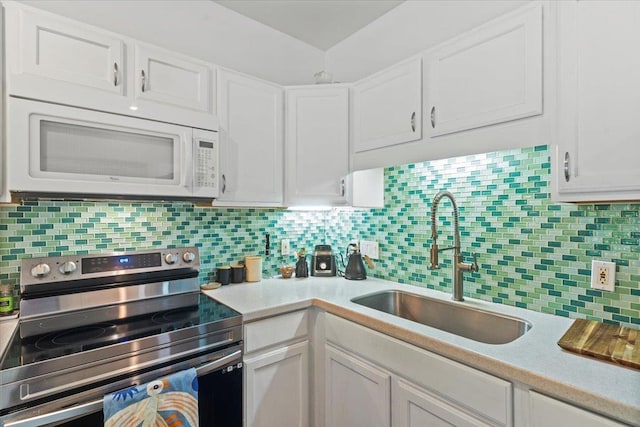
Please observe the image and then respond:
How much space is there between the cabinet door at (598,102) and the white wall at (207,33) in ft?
5.86

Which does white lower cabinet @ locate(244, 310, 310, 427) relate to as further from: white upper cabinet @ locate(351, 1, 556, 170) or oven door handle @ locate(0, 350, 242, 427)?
white upper cabinet @ locate(351, 1, 556, 170)

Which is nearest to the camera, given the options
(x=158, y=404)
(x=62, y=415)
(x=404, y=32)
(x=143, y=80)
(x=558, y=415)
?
(x=558, y=415)

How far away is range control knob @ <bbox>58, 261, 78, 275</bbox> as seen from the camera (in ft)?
4.73

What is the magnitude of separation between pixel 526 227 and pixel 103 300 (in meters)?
1.99

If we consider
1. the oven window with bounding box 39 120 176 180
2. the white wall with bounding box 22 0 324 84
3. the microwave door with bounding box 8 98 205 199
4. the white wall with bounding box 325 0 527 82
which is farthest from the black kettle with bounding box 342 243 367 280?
the white wall with bounding box 22 0 324 84

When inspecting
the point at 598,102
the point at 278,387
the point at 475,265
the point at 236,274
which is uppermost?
the point at 598,102

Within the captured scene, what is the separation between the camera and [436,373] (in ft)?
3.80

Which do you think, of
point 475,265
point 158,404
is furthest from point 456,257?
point 158,404

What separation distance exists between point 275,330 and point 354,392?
1.53 feet

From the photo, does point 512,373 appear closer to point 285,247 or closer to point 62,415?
point 62,415

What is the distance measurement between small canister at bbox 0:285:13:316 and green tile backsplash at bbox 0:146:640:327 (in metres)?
0.06

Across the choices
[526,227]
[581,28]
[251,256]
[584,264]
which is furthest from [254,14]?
[584,264]

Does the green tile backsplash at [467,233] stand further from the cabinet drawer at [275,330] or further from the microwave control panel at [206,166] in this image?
the cabinet drawer at [275,330]

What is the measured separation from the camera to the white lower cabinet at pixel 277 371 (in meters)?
1.50
